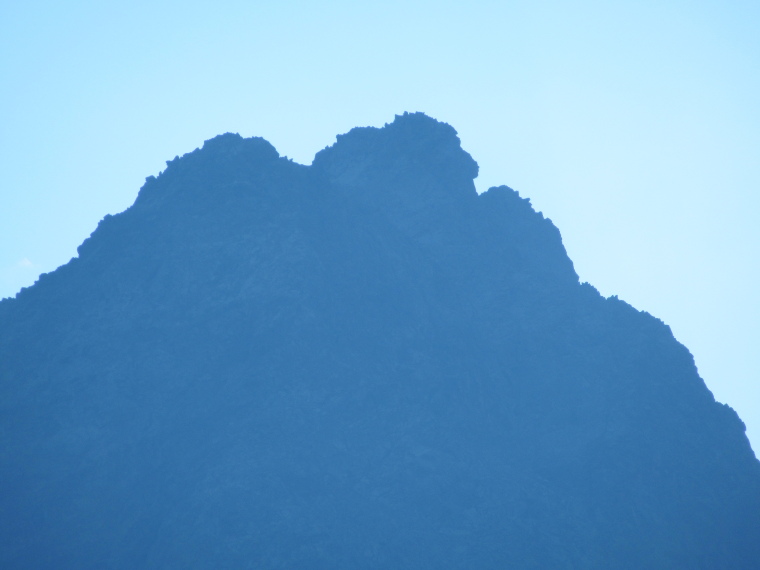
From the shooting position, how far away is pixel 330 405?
65750 millimetres

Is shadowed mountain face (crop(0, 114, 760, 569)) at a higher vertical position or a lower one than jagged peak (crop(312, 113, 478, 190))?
lower

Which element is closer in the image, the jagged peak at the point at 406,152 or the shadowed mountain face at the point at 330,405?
the shadowed mountain face at the point at 330,405

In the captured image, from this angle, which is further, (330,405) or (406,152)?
(406,152)

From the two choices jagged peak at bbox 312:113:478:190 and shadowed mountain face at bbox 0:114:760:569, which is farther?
jagged peak at bbox 312:113:478:190

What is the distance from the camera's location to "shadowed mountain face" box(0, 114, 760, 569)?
58250 mm

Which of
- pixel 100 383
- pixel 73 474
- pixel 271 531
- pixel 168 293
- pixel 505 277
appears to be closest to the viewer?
pixel 271 531

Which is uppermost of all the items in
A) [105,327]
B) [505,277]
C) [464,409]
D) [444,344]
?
[505,277]

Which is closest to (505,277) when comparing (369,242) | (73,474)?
(369,242)

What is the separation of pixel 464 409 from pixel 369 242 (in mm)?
21928

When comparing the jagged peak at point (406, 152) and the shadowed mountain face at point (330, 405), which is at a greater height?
the jagged peak at point (406, 152)

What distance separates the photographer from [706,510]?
66062 millimetres

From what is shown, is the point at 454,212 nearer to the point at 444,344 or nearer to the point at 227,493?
the point at 444,344

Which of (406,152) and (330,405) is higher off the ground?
(406,152)

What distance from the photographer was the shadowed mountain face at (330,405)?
191 ft
